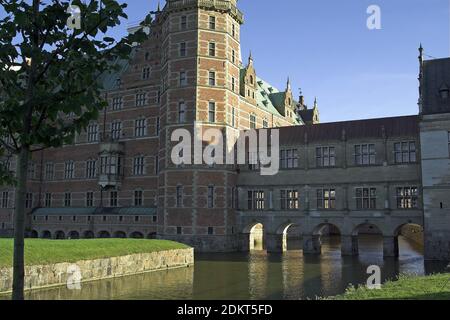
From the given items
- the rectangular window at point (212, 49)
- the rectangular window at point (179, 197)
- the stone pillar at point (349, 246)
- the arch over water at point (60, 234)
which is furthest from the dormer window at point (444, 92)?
the arch over water at point (60, 234)

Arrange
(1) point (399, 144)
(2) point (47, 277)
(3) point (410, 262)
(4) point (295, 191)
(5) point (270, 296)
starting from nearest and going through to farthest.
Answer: (5) point (270, 296)
(2) point (47, 277)
(3) point (410, 262)
(1) point (399, 144)
(4) point (295, 191)

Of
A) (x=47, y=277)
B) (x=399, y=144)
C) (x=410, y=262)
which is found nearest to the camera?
(x=47, y=277)

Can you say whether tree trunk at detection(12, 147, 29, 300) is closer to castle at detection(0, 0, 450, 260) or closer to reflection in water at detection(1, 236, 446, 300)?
reflection in water at detection(1, 236, 446, 300)

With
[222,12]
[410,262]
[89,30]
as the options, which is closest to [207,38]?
[222,12]

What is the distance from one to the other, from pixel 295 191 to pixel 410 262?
1155 centimetres

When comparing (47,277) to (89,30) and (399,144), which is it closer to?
(89,30)

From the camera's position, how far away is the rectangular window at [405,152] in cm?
3719

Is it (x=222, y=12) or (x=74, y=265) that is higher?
(x=222, y=12)

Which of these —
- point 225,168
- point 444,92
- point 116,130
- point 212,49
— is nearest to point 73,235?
point 116,130

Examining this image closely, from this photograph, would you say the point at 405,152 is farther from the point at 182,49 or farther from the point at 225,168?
the point at 182,49

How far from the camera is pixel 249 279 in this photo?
24.7 metres

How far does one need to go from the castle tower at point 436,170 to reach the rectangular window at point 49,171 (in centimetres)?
4125

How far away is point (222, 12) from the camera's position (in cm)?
4338

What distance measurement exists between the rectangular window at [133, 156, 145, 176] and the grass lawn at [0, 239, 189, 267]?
19735 mm
